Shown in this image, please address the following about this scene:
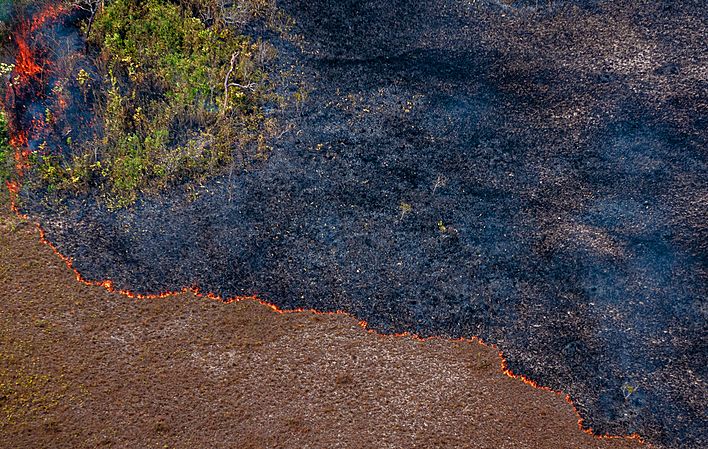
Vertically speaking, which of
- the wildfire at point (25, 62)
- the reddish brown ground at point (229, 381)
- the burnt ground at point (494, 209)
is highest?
the wildfire at point (25, 62)

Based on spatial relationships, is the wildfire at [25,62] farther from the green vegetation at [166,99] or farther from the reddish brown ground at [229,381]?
the reddish brown ground at [229,381]

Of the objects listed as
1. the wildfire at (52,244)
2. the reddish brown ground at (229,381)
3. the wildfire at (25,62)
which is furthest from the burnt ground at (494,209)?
the wildfire at (25,62)

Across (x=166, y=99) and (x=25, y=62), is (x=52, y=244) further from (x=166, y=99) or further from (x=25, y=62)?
(x=25, y=62)

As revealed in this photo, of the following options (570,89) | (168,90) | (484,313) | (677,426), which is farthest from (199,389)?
(570,89)

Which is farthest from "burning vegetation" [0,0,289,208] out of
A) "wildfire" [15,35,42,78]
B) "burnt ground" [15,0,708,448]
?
"burnt ground" [15,0,708,448]

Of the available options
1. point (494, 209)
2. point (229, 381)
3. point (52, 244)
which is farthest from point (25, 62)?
point (494, 209)

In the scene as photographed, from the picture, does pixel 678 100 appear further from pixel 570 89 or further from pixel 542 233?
pixel 542 233
